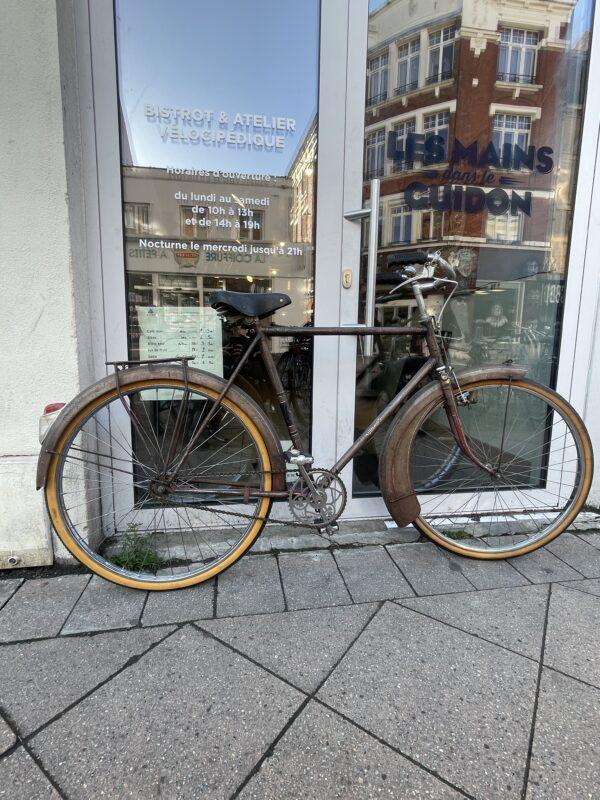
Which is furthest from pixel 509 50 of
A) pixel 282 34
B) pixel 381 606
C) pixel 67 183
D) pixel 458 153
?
pixel 381 606

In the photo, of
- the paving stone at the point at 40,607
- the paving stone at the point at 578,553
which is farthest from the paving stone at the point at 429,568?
the paving stone at the point at 40,607

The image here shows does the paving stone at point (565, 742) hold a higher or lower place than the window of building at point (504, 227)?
lower

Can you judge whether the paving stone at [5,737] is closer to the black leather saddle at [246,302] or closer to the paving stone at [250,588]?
the paving stone at [250,588]

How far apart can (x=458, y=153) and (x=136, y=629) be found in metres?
3.10

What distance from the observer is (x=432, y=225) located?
2.71 m

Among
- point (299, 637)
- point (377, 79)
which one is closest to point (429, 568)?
Answer: point (299, 637)

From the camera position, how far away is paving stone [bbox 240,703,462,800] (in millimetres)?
1185

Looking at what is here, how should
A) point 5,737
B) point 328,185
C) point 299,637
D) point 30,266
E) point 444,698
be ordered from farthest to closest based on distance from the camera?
point 328,185, point 30,266, point 299,637, point 444,698, point 5,737

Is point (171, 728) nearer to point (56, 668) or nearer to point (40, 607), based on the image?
point (56, 668)

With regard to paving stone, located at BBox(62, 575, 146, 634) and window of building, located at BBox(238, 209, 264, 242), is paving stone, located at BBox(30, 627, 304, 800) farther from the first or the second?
window of building, located at BBox(238, 209, 264, 242)

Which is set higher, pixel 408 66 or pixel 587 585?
pixel 408 66

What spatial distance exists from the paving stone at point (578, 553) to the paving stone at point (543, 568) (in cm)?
5

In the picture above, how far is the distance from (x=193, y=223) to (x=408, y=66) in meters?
1.59

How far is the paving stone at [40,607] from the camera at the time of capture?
5.81 ft
